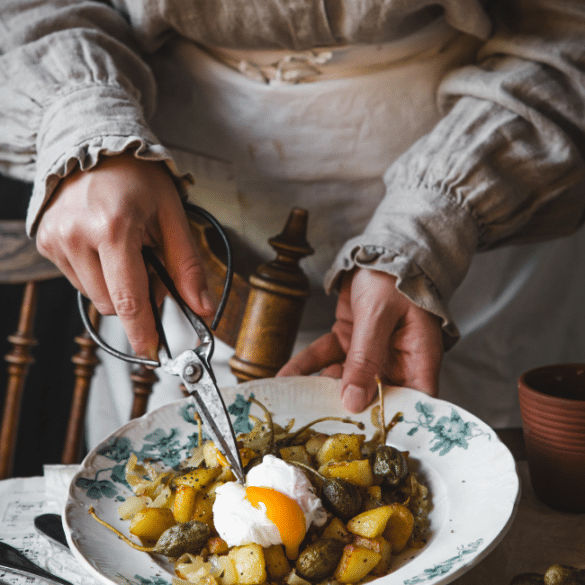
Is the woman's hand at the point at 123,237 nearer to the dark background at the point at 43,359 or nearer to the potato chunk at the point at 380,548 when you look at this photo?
the potato chunk at the point at 380,548

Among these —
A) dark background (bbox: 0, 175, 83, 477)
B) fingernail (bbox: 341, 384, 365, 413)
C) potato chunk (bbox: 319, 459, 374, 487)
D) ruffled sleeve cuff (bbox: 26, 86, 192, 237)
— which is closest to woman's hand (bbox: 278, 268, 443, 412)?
fingernail (bbox: 341, 384, 365, 413)

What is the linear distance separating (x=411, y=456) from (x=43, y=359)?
91 cm

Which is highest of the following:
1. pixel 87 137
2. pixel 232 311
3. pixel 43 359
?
pixel 87 137

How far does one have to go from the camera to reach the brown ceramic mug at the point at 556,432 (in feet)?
1.59

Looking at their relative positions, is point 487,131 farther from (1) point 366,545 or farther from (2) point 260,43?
(1) point 366,545

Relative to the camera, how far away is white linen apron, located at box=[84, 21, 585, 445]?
798 millimetres

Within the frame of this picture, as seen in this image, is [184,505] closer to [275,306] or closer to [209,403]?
[209,403]

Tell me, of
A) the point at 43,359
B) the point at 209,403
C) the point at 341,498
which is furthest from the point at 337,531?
the point at 43,359

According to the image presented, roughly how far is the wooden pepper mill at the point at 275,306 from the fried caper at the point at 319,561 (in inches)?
12.4

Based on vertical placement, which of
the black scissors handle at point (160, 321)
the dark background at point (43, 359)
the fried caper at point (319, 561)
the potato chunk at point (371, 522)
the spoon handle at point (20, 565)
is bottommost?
the dark background at point (43, 359)

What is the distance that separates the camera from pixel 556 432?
1.62 feet

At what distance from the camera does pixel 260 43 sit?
2.50 ft

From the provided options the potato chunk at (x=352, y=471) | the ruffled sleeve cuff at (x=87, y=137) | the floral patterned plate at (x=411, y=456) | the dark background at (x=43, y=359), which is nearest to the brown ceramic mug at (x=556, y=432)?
the floral patterned plate at (x=411, y=456)

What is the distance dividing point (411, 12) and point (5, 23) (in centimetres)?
46
